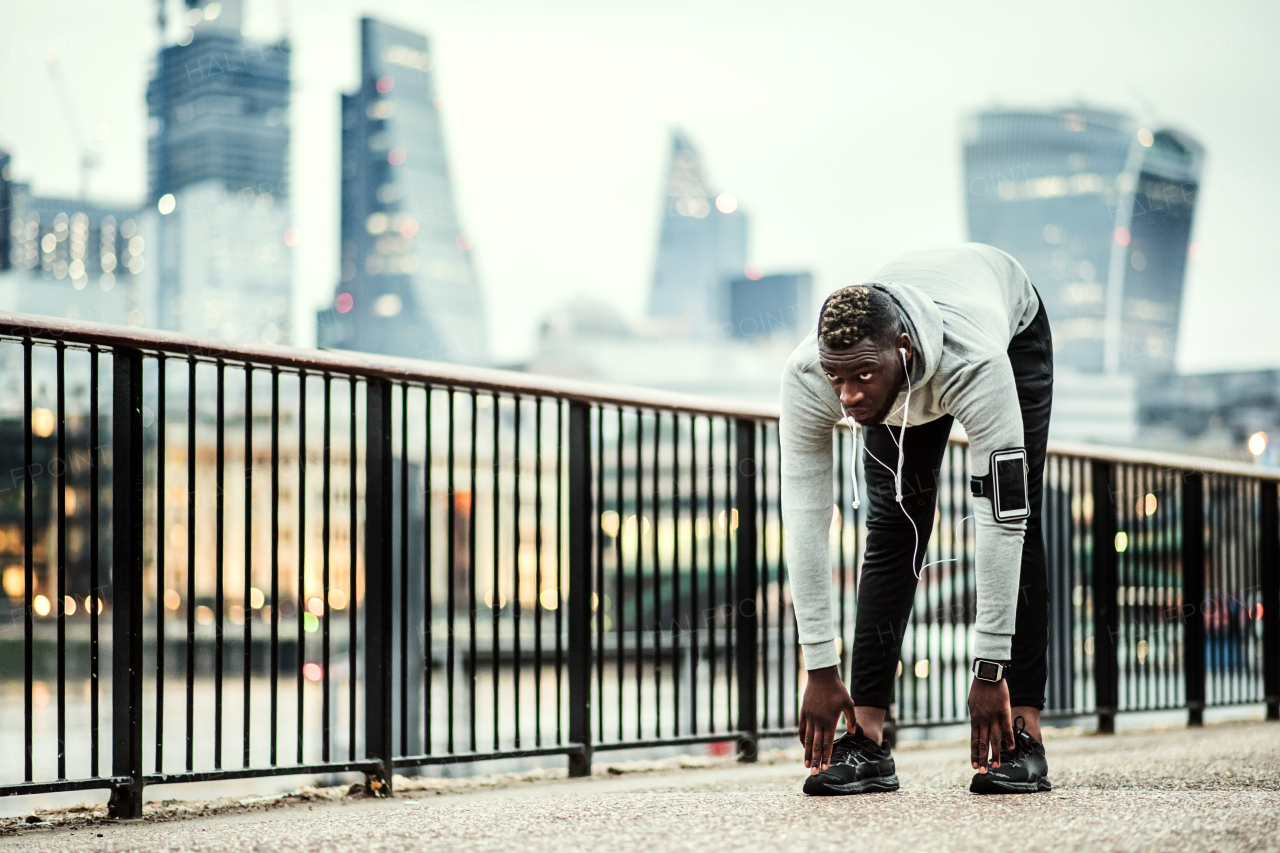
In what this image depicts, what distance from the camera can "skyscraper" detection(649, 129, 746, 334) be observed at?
15538cm

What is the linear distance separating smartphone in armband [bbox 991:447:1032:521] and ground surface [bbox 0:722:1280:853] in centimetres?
45

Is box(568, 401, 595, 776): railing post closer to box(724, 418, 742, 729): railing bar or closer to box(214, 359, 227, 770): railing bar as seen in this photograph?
box(724, 418, 742, 729): railing bar

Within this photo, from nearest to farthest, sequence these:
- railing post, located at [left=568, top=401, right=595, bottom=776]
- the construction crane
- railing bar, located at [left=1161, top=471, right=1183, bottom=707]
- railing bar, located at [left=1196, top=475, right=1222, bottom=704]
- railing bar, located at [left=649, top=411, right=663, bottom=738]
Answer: railing post, located at [left=568, top=401, right=595, bottom=776] < railing bar, located at [left=649, top=411, right=663, bottom=738] < railing bar, located at [left=1161, top=471, right=1183, bottom=707] < railing bar, located at [left=1196, top=475, right=1222, bottom=704] < the construction crane

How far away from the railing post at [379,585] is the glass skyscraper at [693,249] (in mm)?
150434

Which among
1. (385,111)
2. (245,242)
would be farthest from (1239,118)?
(245,242)

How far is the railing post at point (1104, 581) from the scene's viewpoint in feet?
13.2

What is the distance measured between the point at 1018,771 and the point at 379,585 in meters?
1.37

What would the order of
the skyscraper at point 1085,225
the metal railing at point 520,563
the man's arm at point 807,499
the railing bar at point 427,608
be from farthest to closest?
1. the skyscraper at point 1085,225
2. the railing bar at point 427,608
3. the metal railing at point 520,563
4. the man's arm at point 807,499

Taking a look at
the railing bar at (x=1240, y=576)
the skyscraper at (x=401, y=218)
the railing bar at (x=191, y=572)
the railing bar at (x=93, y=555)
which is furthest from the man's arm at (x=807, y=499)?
the skyscraper at (x=401, y=218)

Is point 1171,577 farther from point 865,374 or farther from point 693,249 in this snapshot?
point 693,249

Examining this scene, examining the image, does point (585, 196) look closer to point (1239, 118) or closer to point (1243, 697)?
point (1239, 118)

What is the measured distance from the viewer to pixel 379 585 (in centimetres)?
249

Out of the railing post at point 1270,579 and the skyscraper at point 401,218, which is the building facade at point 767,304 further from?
the railing post at point 1270,579

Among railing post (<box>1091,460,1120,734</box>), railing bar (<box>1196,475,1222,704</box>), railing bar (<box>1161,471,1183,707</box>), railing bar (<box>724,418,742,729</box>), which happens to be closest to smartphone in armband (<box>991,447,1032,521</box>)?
railing bar (<box>724,418,742,729</box>)
